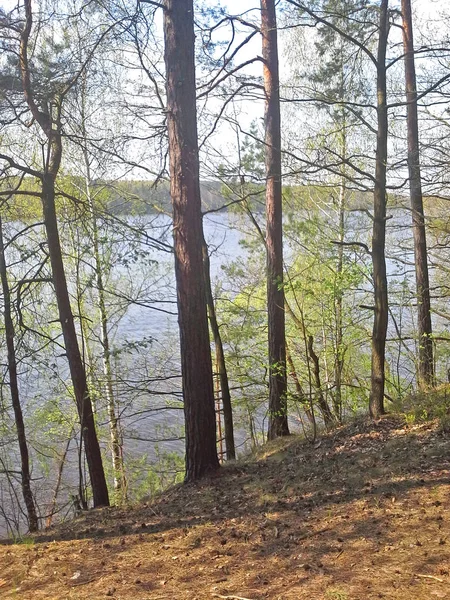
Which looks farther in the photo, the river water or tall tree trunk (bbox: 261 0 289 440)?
the river water

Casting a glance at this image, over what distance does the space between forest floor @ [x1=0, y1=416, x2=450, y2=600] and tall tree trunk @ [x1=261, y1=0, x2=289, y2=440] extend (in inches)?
92.3

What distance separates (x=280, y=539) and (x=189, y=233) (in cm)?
332

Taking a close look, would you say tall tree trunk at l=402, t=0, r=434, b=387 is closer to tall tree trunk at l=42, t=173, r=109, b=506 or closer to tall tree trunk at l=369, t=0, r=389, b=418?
tall tree trunk at l=369, t=0, r=389, b=418

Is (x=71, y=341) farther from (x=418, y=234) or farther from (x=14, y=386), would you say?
(x=418, y=234)

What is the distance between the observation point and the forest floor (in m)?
3.31

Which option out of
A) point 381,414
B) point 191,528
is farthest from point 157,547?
point 381,414

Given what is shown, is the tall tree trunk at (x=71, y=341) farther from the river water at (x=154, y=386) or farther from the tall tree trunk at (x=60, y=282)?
the river water at (x=154, y=386)

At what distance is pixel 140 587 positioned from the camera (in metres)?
3.54

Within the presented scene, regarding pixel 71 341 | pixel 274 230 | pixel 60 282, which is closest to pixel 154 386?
pixel 71 341

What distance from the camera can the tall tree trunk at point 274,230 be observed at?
8.17 meters

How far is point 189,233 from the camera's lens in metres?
6.04

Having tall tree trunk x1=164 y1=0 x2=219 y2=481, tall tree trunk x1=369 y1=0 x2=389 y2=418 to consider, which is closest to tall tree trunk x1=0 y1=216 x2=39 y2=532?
tall tree trunk x1=164 y1=0 x2=219 y2=481

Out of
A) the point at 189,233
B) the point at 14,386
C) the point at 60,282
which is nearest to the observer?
the point at 189,233

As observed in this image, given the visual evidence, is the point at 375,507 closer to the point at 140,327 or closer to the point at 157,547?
the point at 157,547
